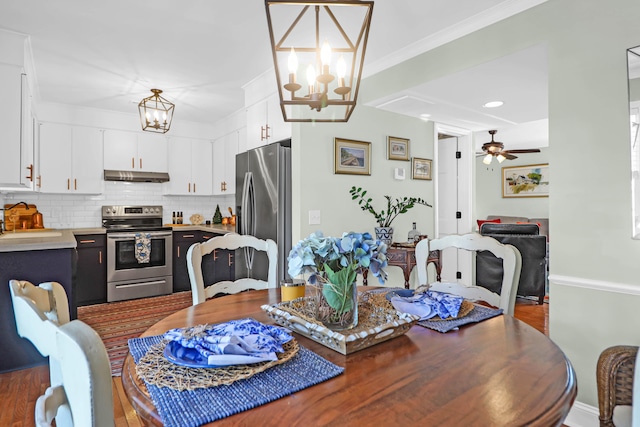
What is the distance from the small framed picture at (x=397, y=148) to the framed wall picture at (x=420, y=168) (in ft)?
0.44

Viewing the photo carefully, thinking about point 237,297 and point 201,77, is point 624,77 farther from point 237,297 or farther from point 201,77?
point 201,77

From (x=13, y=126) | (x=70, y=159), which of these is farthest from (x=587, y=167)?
(x=70, y=159)

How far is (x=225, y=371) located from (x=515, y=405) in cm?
62

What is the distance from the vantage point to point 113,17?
253 centimetres

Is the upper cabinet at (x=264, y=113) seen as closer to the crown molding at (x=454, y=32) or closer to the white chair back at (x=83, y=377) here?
the crown molding at (x=454, y=32)

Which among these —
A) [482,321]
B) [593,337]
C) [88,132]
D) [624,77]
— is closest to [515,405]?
[482,321]

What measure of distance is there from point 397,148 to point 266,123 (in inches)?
53.7

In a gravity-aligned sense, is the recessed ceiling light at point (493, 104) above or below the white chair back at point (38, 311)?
above

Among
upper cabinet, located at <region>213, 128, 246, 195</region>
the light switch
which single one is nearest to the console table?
the light switch

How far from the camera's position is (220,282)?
6.04ft

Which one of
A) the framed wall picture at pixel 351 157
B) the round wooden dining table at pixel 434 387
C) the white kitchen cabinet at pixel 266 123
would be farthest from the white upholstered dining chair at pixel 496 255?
the white kitchen cabinet at pixel 266 123

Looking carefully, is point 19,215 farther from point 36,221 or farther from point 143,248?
point 143,248

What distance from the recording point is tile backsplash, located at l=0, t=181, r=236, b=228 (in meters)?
4.75

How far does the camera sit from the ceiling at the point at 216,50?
241 centimetres
